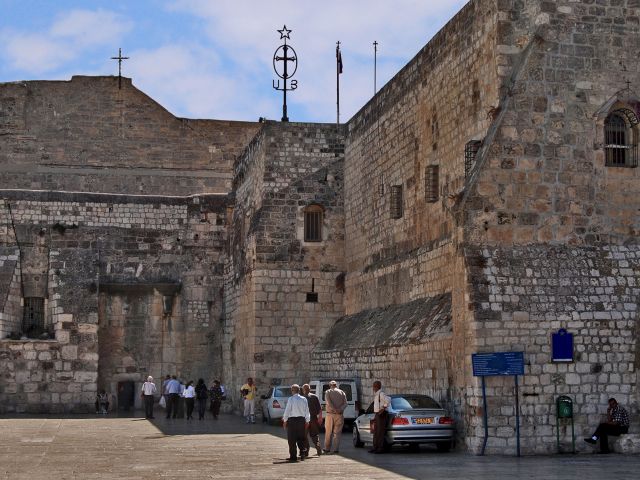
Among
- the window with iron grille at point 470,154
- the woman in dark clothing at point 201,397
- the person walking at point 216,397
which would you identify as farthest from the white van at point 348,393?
the woman in dark clothing at point 201,397

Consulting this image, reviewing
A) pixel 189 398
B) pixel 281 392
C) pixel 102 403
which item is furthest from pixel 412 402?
pixel 102 403

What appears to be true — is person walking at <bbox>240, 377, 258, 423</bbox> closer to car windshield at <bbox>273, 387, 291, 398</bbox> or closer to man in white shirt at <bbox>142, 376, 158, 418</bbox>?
car windshield at <bbox>273, 387, 291, 398</bbox>

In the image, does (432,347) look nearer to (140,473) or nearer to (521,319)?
(521,319)

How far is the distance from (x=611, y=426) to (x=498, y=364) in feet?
6.56

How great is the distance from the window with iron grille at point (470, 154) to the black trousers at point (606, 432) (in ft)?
15.7

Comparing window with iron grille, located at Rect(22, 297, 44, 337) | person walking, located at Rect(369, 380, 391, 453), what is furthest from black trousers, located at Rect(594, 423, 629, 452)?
window with iron grille, located at Rect(22, 297, 44, 337)

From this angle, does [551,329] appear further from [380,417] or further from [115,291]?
[115,291]

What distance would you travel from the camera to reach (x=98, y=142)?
140 feet

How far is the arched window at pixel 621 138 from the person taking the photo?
20141 millimetres

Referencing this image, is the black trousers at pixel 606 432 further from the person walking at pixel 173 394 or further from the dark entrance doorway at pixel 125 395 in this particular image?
the dark entrance doorway at pixel 125 395

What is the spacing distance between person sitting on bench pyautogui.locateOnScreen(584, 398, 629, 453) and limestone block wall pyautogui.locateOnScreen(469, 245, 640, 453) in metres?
0.21

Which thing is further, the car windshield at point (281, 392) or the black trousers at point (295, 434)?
the car windshield at point (281, 392)

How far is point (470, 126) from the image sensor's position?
A: 69.5 feet

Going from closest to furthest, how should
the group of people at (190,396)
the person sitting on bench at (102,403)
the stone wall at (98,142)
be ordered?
the group of people at (190,396), the person sitting on bench at (102,403), the stone wall at (98,142)
